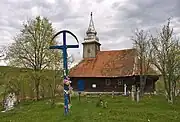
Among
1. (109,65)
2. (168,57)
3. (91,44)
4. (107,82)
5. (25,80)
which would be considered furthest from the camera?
(91,44)

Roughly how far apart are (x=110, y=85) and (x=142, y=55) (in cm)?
1048

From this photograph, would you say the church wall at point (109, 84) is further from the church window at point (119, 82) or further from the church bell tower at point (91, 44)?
the church bell tower at point (91, 44)

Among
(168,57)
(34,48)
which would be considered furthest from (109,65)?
(168,57)

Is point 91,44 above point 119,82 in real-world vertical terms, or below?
above

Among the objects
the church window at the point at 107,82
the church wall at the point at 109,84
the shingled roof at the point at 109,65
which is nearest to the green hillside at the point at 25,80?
the church wall at the point at 109,84

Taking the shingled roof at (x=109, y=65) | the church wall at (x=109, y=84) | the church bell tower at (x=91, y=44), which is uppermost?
the church bell tower at (x=91, y=44)

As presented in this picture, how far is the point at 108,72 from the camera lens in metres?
44.8

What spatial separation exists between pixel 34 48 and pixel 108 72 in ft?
40.2

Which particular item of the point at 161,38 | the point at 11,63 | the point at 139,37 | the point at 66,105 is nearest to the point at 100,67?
the point at 139,37

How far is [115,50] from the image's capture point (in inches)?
1928

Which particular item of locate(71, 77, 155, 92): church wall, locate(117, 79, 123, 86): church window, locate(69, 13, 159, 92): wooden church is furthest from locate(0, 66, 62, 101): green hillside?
locate(117, 79, 123, 86): church window

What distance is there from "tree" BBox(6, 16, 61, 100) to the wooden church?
6.05 m

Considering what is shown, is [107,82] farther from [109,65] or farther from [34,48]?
[34,48]

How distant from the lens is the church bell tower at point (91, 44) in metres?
50.1
